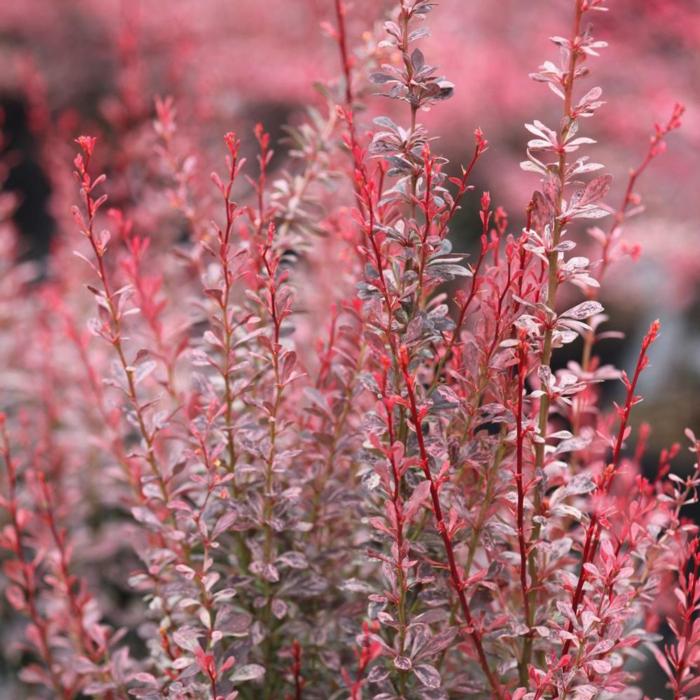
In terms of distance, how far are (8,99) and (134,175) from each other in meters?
4.84

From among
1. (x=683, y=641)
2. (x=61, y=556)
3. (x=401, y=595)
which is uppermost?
(x=401, y=595)

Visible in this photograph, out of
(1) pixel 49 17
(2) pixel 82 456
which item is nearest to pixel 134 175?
(2) pixel 82 456

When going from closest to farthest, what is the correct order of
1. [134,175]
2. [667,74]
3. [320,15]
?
[320,15], [134,175], [667,74]

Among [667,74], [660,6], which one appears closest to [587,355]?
[660,6]

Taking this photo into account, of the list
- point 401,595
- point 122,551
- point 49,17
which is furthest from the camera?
point 49,17

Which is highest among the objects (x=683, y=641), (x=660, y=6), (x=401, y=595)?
(x=660, y=6)

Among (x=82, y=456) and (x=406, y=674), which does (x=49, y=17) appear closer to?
(x=82, y=456)

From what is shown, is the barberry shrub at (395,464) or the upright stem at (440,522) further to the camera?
the barberry shrub at (395,464)

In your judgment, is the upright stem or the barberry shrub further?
the barberry shrub

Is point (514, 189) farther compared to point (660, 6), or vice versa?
point (514, 189)

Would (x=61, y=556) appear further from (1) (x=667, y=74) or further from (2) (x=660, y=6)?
(1) (x=667, y=74)

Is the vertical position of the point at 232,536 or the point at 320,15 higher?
the point at 320,15

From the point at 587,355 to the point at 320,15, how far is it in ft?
3.08

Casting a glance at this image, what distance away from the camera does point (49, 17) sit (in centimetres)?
616
